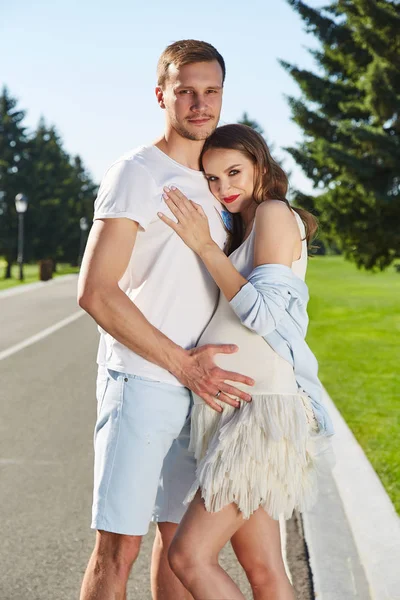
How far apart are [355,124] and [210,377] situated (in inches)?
1093

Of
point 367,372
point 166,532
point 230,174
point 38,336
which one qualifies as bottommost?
point 38,336

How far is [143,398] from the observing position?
303 centimetres

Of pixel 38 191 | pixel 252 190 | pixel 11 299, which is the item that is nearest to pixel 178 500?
pixel 252 190

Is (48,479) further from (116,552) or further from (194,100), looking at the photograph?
(194,100)

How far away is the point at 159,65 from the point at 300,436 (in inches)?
55.5

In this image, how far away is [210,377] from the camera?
2961mm

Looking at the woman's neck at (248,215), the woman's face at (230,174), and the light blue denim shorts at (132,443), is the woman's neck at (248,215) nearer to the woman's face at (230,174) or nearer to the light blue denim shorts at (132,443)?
the woman's face at (230,174)

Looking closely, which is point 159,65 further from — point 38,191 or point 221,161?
point 38,191

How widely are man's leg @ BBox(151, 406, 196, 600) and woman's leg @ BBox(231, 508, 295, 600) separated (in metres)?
0.30

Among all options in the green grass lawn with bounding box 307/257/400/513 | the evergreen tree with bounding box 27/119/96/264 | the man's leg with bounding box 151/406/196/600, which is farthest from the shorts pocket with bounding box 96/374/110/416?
the evergreen tree with bounding box 27/119/96/264

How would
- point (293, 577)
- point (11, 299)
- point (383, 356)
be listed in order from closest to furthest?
point (293, 577) < point (383, 356) < point (11, 299)

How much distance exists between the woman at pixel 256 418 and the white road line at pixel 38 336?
9.85 m

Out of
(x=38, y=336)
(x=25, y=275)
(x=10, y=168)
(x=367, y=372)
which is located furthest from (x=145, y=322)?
(x=10, y=168)

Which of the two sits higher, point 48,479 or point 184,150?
point 184,150
